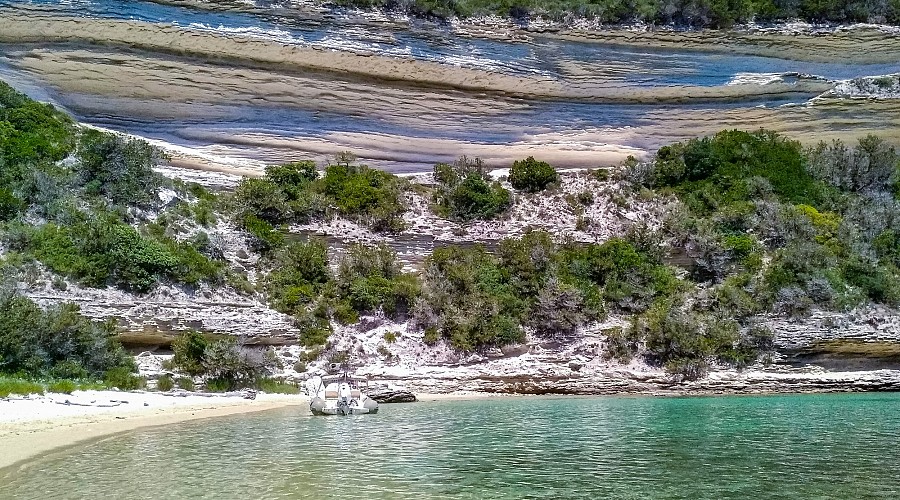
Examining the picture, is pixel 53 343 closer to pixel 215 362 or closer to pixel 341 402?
pixel 215 362

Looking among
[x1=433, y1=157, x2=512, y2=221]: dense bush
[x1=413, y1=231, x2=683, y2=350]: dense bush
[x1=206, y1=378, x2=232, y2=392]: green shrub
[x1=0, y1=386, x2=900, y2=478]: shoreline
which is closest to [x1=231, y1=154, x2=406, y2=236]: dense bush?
[x1=433, y1=157, x2=512, y2=221]: dense bush

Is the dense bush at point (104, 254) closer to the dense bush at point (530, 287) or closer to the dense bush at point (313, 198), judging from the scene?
the dense bush at point (313, 198)

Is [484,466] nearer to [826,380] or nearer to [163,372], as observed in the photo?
[163,372]

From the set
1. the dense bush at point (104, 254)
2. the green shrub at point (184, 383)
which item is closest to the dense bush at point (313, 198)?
the dense bush at point (104, 254)

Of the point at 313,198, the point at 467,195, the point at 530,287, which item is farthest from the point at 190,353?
the point at 467,195

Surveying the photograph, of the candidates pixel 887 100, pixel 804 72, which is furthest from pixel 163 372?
pixel 887 100

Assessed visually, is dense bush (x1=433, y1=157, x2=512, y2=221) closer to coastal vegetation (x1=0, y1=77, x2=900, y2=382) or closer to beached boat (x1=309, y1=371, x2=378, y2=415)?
coastal vegetation (x1=0, y1=77, x2=900, y2=382)
